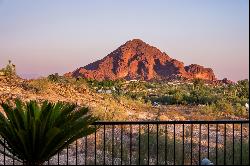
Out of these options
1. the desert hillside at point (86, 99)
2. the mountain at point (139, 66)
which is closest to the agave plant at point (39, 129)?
the desert hillside at point (86, 99)

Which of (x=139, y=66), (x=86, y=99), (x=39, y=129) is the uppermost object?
(x=139, y=66)

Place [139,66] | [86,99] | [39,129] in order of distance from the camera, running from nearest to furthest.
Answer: [39,129]
[86,99]
[139,66]

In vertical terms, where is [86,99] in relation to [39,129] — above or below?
below

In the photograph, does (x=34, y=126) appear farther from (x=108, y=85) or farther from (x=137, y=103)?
(x=108, y=85)

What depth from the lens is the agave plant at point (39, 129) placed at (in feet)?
19.3

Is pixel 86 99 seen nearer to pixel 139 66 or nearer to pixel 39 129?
pixel 39 129

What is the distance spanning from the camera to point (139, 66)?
125 meters

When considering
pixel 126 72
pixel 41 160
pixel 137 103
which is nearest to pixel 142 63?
pixel 126 72

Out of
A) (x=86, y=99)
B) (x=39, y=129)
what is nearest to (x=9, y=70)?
(x=86, y=99)

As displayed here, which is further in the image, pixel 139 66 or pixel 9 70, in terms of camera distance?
pixel 139 66

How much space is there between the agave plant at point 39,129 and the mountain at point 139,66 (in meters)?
111

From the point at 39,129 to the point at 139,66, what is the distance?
119 m

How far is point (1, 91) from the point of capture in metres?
23.5

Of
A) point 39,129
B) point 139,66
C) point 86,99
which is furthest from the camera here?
point 139,66
